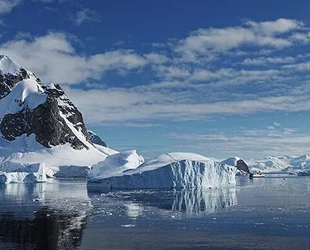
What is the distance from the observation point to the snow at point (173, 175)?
66.6 meters

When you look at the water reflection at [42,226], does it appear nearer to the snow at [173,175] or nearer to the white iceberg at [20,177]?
the snow at [173,175]

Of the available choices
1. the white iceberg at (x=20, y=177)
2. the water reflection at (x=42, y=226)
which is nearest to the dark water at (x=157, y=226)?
the water reflection at (x=42, y=226)

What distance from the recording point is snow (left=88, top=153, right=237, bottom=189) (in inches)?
2621

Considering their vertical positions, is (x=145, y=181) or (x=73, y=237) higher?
(x=145, y=181)

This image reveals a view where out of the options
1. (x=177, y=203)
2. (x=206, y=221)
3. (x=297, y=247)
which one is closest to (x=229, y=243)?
(x=297, y=247)

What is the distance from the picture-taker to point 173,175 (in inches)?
2648

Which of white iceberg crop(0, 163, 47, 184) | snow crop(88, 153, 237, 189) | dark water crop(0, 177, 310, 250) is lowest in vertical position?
dark water crop(0, 177, 310, 250)

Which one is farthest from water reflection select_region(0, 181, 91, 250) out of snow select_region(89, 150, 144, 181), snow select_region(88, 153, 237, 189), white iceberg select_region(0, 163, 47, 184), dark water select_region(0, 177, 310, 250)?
white iceberg select_region(0, 163, 47, 184)

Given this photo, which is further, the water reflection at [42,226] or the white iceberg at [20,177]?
the white iceberg at [20,177]

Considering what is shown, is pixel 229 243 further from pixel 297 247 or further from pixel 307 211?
pixel 307 211

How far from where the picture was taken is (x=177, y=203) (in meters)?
45.9

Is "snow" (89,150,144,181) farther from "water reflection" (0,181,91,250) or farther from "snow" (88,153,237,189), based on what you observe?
"water reflection" (0,181,91,250)

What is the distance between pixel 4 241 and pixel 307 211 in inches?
964

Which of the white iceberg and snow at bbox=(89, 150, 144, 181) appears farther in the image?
the white iceberg
